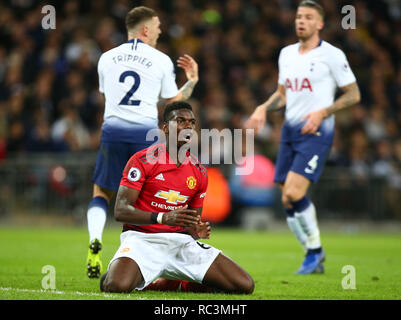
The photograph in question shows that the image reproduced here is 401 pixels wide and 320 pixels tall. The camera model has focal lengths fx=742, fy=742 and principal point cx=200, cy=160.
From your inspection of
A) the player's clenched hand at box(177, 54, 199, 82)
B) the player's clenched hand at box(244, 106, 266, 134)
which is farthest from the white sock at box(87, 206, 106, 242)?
the player's clenched hand at box(244, 106, 266, 134)

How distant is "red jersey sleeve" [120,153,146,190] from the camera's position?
626cm

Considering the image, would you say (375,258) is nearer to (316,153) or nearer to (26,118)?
(316,153)

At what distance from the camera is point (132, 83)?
25.7ft

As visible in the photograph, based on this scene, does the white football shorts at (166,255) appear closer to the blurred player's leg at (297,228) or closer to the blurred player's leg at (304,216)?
the blurred player's leg at (304,216)

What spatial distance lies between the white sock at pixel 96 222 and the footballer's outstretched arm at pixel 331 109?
264 centimetres

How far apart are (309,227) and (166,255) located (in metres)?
2.89

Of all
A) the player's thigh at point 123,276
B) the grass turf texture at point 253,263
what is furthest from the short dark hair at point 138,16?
the player's thigh at point 123,276

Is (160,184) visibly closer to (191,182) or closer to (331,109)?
(191,182)

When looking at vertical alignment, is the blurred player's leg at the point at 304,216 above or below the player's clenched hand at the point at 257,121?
below

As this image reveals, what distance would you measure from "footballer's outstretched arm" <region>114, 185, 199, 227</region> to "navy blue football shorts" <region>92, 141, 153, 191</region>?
1.65 m

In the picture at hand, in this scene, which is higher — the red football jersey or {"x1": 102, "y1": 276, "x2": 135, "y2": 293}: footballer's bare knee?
the red football jersey

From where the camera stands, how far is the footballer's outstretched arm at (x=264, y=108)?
8922mm

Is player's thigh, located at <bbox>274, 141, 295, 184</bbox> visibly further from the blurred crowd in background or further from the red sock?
the blurred crowd in background

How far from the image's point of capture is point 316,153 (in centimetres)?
893
